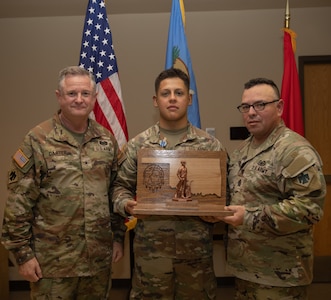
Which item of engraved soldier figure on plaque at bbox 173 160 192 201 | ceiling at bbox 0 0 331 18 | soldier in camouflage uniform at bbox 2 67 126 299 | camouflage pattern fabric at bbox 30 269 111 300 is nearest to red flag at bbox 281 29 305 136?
ceiling at bbox 0 0 331 18

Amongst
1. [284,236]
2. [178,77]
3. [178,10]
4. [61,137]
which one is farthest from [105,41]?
[284,236]

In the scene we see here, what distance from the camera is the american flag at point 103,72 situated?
2.71 meters

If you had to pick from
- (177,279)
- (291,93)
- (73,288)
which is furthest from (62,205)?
(291,93)

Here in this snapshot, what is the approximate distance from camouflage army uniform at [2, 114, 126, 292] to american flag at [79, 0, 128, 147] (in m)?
0.84

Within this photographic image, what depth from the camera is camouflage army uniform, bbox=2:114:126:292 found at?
1.75m

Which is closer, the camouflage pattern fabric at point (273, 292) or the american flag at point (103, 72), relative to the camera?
the camouflage pattern fabric at point (273, 292)

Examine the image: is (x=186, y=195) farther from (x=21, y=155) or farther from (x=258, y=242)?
(x=21, y=155)

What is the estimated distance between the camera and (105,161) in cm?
193

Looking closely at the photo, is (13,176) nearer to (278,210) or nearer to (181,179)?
(181,179)

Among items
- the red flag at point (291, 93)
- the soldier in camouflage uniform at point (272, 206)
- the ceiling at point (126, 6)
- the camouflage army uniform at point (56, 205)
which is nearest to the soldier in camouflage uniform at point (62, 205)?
the camouflage army uniform at point (56, 205)

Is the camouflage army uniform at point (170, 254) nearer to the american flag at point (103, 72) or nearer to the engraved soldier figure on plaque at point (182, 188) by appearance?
the engraved soldier figure on plaque at point (182, 188)

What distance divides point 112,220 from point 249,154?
84 cm

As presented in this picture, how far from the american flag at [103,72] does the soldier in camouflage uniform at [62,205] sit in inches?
31.6

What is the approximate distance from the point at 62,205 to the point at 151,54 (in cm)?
235
